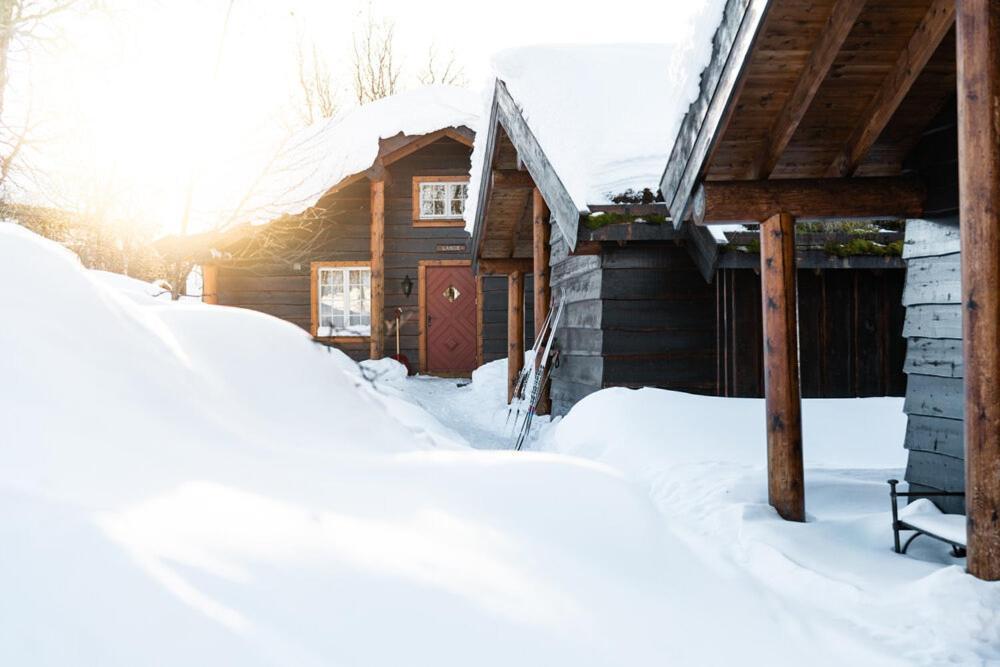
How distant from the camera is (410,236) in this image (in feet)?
52.5

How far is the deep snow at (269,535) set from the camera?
193cm

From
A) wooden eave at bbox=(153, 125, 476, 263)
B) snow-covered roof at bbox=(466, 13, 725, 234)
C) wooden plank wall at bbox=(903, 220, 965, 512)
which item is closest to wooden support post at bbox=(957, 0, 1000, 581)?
wooden plank wall at bbox=(903, 220, 965, 512)

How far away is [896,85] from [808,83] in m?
0.50

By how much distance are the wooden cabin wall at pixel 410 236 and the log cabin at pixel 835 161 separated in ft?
36.3

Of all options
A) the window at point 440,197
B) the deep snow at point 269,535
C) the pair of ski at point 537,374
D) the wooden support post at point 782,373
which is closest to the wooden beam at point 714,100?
the wooden support post at point 782,373

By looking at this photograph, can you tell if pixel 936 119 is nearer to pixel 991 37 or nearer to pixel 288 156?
pixel 991 37

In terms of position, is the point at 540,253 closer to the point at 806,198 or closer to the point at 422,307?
the point at 806,198

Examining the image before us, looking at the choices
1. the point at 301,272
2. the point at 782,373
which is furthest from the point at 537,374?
the point at 301,272

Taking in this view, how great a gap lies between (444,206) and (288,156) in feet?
10.8

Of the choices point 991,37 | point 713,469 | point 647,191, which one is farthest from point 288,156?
point 991,37

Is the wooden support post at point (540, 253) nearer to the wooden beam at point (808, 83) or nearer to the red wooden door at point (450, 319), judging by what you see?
the wooden beam at point (808, 83)

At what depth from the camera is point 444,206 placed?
16.2 meters

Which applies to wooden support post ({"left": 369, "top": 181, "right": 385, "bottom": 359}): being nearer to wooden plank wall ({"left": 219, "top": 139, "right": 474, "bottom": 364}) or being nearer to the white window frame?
wooden plank wall ({"left": 219, "top": 139, "right": 474, "bottom": 364})

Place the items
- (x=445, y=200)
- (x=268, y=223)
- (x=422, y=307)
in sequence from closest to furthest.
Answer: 1. (x=268, y=223)
2. (x=422, y=307)
3. (x=445, y=200)
